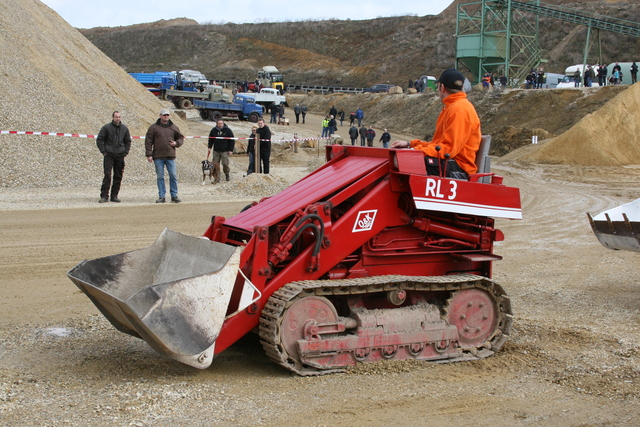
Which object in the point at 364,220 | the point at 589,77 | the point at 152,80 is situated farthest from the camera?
the point at 152,80

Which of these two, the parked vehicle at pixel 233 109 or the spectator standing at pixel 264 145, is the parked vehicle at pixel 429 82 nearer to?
the parked vehicle at pixel 233 109

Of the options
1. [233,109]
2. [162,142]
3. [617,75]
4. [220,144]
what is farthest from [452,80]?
[617,75]

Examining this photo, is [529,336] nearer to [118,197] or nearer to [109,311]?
[109,311]

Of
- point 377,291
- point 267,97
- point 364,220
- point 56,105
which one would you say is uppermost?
point 267,97

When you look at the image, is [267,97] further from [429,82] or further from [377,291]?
[377,291]

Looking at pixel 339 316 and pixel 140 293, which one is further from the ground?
pixel 140 293

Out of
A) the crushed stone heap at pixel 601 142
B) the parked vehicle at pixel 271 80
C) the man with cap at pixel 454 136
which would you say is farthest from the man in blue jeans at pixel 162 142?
the parked vehicle at pixel 271 80

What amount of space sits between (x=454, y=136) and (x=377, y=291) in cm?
162

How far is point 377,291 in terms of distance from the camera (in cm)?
580

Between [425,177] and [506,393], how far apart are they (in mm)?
1922

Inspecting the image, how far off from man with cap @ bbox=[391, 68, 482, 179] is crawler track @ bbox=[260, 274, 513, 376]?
1.03 metres

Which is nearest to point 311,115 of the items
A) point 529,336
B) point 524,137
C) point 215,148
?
point 524,137

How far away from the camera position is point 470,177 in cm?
629

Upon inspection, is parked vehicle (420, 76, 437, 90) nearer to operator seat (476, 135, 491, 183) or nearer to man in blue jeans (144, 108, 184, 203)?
man in blue jeans (144, 108, 184, 203)
